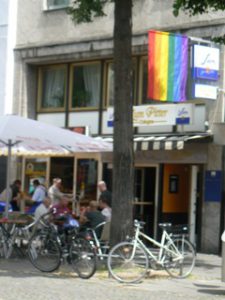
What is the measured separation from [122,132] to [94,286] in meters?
3.31

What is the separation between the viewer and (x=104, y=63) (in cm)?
2052

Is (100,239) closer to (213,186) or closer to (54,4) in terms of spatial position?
(213,186)

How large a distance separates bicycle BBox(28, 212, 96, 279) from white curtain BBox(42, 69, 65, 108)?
29.4 feet

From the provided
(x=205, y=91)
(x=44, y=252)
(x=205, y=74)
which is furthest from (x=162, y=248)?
(x=205, y=74)

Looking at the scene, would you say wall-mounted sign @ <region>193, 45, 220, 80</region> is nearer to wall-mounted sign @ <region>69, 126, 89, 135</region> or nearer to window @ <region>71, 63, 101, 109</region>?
window @ <region>71, 63, 101, 109</region>

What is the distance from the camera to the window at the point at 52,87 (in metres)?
21.6

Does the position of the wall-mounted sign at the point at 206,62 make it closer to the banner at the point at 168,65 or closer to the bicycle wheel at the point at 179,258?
the banner at the point at 168,65

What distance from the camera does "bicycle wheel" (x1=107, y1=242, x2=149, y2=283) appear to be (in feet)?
38.2

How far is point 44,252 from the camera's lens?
41.9 ft

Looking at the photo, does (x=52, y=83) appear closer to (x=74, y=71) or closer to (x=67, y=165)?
(x=74, y=71)

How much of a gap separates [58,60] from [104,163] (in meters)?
3.57

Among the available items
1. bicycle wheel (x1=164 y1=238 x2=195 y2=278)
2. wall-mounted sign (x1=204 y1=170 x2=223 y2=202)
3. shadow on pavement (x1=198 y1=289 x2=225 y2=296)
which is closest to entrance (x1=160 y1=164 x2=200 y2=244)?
wall-mounted sign (x1=204 y1=170 x2=223 y2=202)

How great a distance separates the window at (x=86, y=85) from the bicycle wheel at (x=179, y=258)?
8647 mm

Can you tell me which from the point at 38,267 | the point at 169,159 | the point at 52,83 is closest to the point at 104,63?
the point at 52,83
